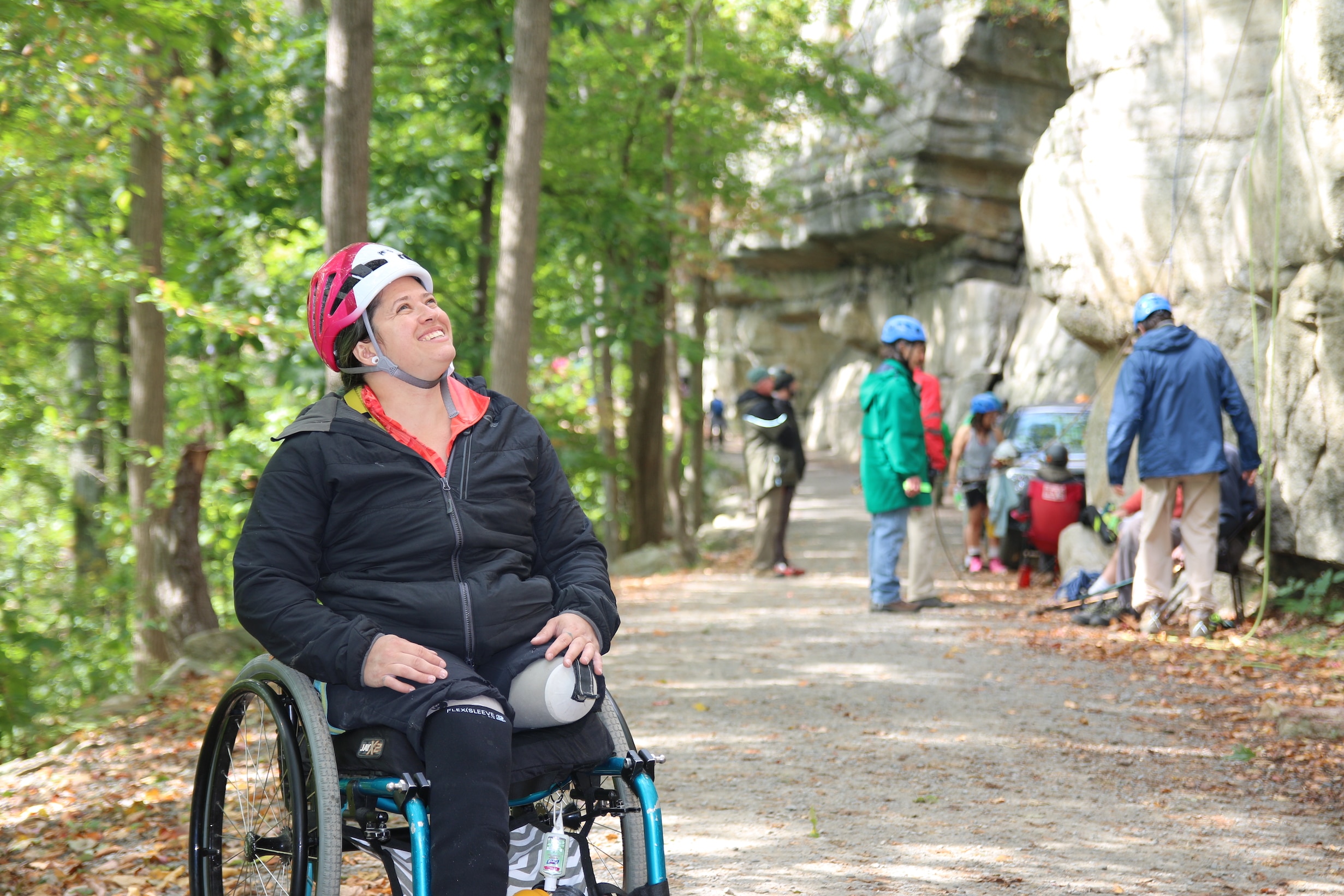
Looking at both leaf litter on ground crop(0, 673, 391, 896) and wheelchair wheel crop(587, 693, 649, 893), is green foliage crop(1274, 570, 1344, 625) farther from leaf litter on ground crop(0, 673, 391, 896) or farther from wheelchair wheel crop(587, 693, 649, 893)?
leaf litter on ground crop(0, 673, 391, 896)

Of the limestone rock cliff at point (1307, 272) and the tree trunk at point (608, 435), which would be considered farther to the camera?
the tree trunk at point (608, 435)

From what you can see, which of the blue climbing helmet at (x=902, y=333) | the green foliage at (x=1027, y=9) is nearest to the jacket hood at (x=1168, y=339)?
→ the blue climbing helmet at (x=902, y=333)

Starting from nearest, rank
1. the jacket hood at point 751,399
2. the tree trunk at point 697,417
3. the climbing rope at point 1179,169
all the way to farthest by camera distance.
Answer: the climbing rope at point 1179,169 → the jacket hood at point 751,399 → the tree trunk at point 697,417

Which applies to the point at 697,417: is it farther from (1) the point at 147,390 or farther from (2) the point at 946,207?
(2) the point at 946,207

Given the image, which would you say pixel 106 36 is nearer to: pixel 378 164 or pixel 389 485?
pixel 378 164

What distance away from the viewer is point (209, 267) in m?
11.2

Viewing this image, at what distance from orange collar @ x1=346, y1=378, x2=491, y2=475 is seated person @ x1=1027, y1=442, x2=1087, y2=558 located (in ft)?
30.1

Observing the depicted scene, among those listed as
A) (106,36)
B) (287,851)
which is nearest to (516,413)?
(287,851)

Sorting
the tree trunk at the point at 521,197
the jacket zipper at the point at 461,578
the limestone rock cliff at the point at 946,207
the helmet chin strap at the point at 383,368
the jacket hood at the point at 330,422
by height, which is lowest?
the jacket zipper at the point at 461,578

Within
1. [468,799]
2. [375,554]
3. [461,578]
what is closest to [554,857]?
[468,799]

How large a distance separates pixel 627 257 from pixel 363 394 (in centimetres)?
1050

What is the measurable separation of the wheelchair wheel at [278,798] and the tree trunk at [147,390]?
8.11 meters

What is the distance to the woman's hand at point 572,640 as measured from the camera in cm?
286

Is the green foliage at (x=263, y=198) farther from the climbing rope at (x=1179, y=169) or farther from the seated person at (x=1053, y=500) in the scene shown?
the climbing rope at (x=1179, y=169)
